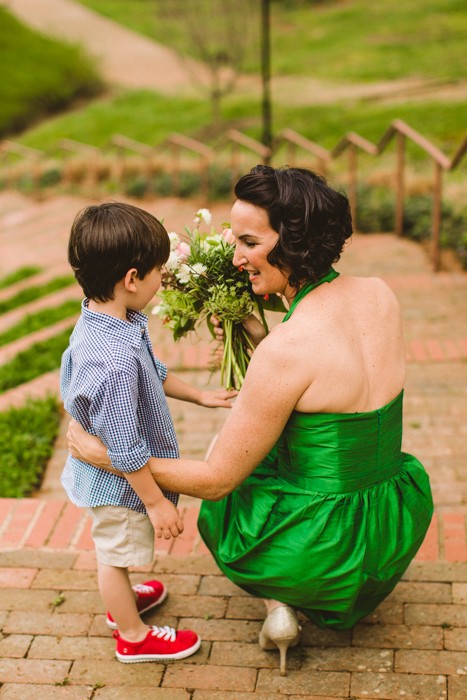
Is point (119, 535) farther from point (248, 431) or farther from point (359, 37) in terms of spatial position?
point (359, 37)

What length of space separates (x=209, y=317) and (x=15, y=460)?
148 cm

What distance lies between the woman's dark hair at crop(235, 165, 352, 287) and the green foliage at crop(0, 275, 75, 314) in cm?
492

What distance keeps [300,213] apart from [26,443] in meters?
2.26

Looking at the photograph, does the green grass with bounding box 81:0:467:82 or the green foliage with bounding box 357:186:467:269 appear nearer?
the green foliage with bounding box 357:186:467:269

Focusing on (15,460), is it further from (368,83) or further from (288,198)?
(368,83)

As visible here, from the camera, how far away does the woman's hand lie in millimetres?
2416

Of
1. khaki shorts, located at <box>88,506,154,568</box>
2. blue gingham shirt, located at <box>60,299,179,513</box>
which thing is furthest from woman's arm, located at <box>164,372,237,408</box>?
khaki shorts, located at <box>88,506,154,568</box>

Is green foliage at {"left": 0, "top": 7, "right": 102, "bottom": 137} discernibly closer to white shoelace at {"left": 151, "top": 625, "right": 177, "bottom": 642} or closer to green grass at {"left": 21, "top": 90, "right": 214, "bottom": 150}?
green grass at {"left": 21, "top": 90, "right": 214, "bottom": 150}

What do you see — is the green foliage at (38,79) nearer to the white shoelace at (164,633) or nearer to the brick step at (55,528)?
the brick step at (55,528)

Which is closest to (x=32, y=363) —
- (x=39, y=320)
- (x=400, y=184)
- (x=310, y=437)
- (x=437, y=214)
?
(x=39, y=320)

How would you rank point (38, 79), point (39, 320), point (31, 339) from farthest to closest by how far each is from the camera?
1. point (38, 79)
2. point (39, 320)
3. point (31, 339)

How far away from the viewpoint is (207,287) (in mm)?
2768

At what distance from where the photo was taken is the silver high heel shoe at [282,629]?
2.44 metres

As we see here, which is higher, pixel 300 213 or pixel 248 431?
pixel 300 213
